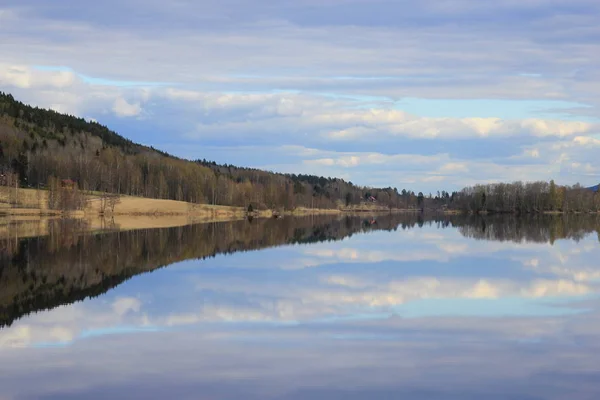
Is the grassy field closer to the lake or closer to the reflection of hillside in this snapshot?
the reflection of hillside

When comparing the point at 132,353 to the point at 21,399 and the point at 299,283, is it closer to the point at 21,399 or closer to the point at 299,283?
the point at 21,399

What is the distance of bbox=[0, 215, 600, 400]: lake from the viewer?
1221cm

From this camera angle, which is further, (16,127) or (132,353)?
(16,127)

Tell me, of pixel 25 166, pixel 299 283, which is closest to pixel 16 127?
pixel 25 166

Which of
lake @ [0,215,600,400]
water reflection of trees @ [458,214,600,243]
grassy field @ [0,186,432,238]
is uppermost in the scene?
grassy field @ [0,186,432,238]

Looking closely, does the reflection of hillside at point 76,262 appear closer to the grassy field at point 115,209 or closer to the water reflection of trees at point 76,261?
the water reflection of trees at point 76,261

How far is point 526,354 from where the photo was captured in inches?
573

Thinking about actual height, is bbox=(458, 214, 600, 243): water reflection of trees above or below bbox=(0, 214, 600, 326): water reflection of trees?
above

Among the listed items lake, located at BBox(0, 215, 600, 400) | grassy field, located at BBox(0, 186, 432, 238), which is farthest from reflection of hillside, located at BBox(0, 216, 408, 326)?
grassy field, located at BBox(0, 186, 432, 238)

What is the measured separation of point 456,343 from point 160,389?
6.87 metres

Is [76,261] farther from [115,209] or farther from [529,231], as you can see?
[115,209]

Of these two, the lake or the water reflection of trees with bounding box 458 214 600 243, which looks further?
the water reflection of trees with bounding box 458 214 600 243

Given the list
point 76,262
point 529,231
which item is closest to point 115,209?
point 529,231

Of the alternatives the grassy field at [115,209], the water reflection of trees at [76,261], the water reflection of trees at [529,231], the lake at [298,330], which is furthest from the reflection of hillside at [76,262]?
the grassy field at [115,209]
